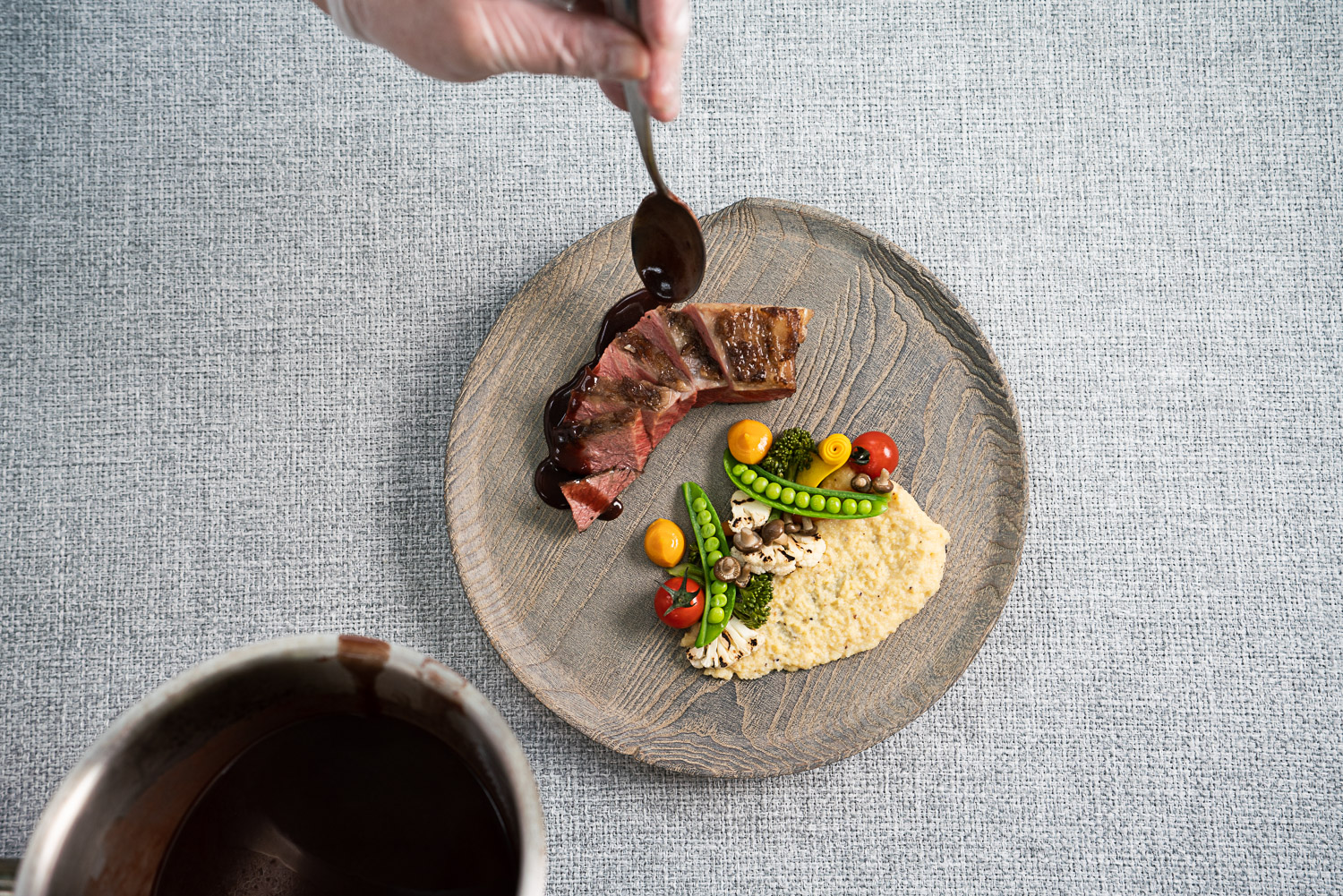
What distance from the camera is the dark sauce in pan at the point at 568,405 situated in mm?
2801

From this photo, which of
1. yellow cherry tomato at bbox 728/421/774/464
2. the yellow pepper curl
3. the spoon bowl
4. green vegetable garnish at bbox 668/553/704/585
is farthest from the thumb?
green vegetable garnish at bbox 668/553/704/585

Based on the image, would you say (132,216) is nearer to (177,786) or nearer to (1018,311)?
(177,786)

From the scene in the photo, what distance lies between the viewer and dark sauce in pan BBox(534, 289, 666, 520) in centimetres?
280

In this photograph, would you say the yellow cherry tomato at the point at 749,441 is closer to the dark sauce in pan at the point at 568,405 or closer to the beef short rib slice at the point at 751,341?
the beef short rib slice at the point at 751,341

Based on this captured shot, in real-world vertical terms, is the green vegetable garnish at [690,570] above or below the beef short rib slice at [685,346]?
below

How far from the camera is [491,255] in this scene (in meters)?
3.07

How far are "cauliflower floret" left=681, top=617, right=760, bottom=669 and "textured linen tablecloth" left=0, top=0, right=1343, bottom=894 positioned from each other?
51cm

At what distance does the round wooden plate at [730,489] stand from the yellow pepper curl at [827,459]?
11cm

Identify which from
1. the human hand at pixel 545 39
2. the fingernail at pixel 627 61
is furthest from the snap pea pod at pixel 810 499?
the fingernail at pixel 627 61

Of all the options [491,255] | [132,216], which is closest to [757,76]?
[491,255]

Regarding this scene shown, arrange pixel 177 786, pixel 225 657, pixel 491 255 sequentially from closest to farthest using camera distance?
pixel 225 657, pixel 177 786, pixel 491 255

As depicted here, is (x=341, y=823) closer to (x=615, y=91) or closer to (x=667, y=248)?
(x=667, y=248)

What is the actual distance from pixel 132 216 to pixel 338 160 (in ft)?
2.69

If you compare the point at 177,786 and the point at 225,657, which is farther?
the point at 177,786
